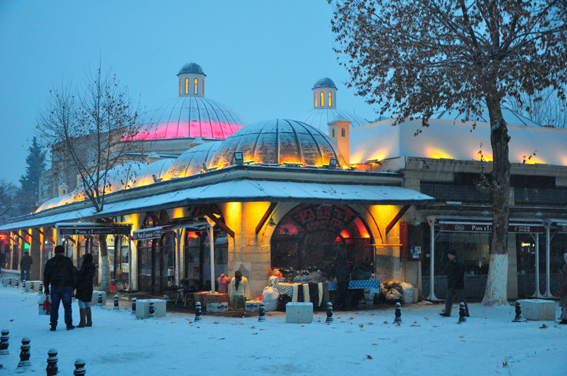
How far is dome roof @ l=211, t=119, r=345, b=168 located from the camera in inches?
857

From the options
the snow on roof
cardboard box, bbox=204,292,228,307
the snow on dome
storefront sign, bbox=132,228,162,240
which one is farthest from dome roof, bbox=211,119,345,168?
the snow on dome

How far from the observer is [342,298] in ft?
56.0

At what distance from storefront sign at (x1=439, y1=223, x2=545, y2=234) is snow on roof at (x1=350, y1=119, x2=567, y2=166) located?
3020mm

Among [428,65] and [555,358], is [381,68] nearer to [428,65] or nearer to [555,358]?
[428,65]

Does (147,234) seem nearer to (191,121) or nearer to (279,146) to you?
(279,146)

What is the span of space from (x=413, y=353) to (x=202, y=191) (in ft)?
33.0

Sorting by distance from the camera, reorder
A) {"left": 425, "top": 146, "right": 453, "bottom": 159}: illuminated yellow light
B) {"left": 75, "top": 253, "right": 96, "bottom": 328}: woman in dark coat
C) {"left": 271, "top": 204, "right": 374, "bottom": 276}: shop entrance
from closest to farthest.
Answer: {"left": 75, "top": 253, "right": 96, "bottom": 328}: woman in dark coat, {"left": 271, "top": 204, "right": 374, "bottom": 276}: shop entrance, {"left": 425, "top": 146, "right": 453, "bottom": 159}: illuminated yellow light

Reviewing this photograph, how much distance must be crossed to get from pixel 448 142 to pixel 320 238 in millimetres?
6215

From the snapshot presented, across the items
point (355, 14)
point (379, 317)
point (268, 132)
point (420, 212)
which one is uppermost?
point (355, 14)

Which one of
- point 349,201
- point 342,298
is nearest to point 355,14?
point 349,201

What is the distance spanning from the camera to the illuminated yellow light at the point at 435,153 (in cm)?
2216

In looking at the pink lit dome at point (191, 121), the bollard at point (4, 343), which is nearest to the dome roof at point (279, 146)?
the bollard at point (4, 343)

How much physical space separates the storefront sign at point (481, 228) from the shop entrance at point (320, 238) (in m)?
2.55

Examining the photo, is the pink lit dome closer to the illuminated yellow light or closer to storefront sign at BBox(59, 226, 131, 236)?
storefront sign at BBox(59, 226, 131, 236)
